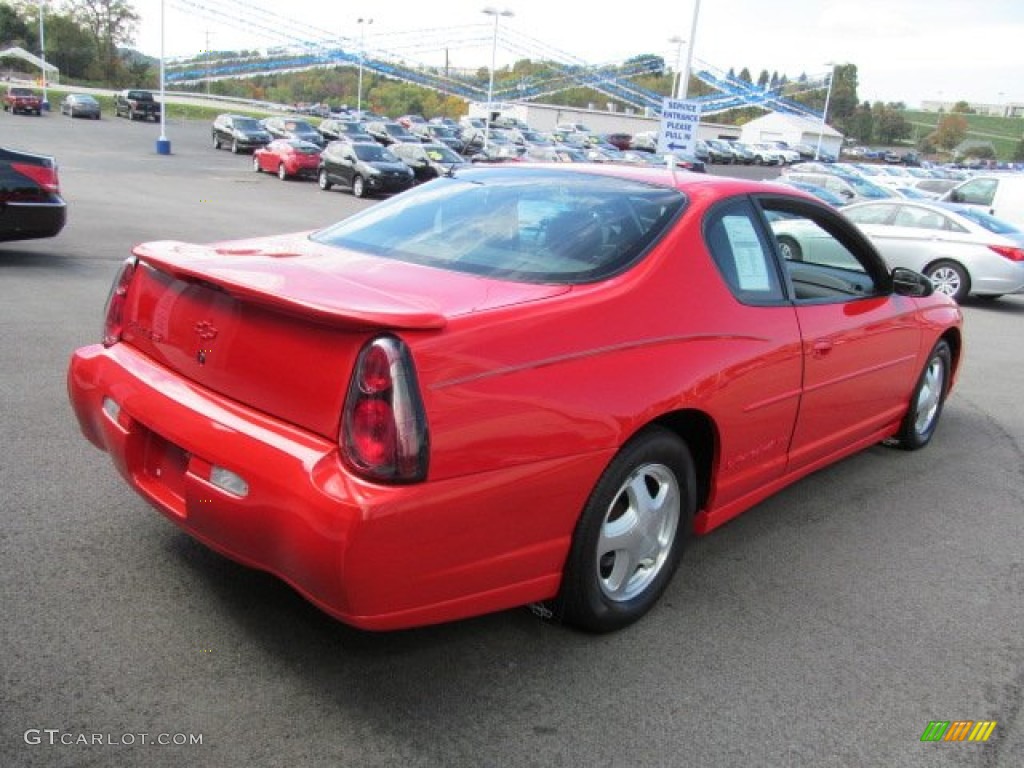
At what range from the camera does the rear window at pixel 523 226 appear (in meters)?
3.09

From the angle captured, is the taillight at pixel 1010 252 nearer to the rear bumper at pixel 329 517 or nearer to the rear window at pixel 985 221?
the rear window at pixel 985 221

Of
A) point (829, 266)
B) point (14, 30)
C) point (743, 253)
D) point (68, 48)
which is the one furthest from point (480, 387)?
point (14, 30)

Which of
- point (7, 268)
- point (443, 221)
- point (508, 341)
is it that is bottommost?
point (7, 268)

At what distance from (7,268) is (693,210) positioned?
26.0 feet

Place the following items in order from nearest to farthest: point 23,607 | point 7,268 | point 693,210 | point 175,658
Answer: point 175,658, point 23,607, point 693,210, point 7,268

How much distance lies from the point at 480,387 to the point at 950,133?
509 ft

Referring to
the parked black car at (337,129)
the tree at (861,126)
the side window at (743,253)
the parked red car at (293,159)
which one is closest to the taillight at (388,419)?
the side window at (743,253)

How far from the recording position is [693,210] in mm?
3375

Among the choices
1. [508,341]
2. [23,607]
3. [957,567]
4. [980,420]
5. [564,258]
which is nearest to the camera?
[508,341]

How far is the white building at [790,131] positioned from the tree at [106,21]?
7945 cm

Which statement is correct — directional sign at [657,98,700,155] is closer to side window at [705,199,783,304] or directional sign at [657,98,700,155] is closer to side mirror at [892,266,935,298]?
side mirror at [892,266,935,298]

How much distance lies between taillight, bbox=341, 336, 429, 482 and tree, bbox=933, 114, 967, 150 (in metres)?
152

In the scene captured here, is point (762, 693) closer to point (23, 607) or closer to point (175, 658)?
point (175, 658)

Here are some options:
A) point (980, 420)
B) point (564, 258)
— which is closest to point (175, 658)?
point (564, 258)
